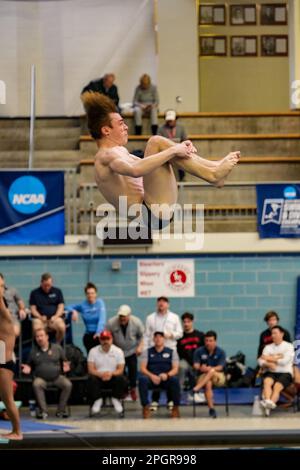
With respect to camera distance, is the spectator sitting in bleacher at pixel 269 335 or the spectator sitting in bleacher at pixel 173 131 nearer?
the spectator sitting in bleacher at pixel 173 131

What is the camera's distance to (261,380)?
395 inches

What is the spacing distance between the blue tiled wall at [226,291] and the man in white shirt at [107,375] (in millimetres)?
1348

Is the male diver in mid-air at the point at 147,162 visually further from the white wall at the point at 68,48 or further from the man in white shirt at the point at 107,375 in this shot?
the man in white shirt at the point at 107,375

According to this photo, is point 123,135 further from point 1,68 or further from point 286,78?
point 286,78

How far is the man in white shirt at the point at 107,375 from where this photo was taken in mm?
9703

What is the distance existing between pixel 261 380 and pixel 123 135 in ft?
15.6

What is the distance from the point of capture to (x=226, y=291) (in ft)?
36.7

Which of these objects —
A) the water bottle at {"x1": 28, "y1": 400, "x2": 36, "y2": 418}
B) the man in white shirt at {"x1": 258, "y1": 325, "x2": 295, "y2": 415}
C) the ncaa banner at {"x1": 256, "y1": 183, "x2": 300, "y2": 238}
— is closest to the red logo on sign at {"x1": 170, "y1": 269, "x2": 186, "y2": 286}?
the ncaa banner at {"x1": 256, "y1": 183, "x2": 300, "y2": 238}

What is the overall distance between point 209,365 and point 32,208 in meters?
1.61

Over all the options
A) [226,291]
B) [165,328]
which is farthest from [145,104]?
[226,291]

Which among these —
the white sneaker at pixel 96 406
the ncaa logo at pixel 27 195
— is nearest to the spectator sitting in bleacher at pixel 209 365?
the white sneaker at pixel 96 406

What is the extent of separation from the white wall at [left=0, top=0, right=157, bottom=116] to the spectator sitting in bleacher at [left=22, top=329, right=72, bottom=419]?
2.12 m

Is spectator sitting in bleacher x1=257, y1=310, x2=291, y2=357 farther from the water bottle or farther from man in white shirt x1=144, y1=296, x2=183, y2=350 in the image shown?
the water bottle

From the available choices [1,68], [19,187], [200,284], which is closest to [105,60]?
[1,68]
